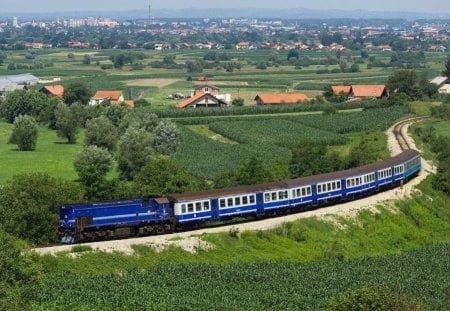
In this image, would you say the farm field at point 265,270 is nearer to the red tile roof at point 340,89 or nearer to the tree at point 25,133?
the tree at point 25,133

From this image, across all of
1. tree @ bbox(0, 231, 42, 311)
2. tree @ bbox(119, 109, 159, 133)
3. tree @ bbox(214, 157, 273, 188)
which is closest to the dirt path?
tree @ bbox(214, 157, 273, 188)

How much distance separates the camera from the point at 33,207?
49.4 metres

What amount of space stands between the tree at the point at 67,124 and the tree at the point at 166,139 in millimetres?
19406

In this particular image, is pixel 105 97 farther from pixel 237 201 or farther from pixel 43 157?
pixel 237 201

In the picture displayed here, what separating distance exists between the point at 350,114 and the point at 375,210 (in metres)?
60.6

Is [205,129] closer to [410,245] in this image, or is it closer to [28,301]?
[410,245]

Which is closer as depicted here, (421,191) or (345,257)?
(345,257)

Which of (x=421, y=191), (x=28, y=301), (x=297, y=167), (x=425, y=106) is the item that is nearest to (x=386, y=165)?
(x=421, y=191)

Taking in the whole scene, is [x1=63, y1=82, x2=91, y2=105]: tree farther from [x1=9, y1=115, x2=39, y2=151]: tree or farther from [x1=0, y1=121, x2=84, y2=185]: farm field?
[x1=9, y1=115, x2=39, y2=151]: tree

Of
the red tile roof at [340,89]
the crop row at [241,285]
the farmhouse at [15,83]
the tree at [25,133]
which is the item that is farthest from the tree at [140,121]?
the farmhouse at [15,83]

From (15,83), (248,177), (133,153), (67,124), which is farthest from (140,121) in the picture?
(15,83)

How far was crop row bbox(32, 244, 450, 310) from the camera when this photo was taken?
124ft

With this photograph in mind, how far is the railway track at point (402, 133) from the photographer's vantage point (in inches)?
3428

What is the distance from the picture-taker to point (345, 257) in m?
51.3
